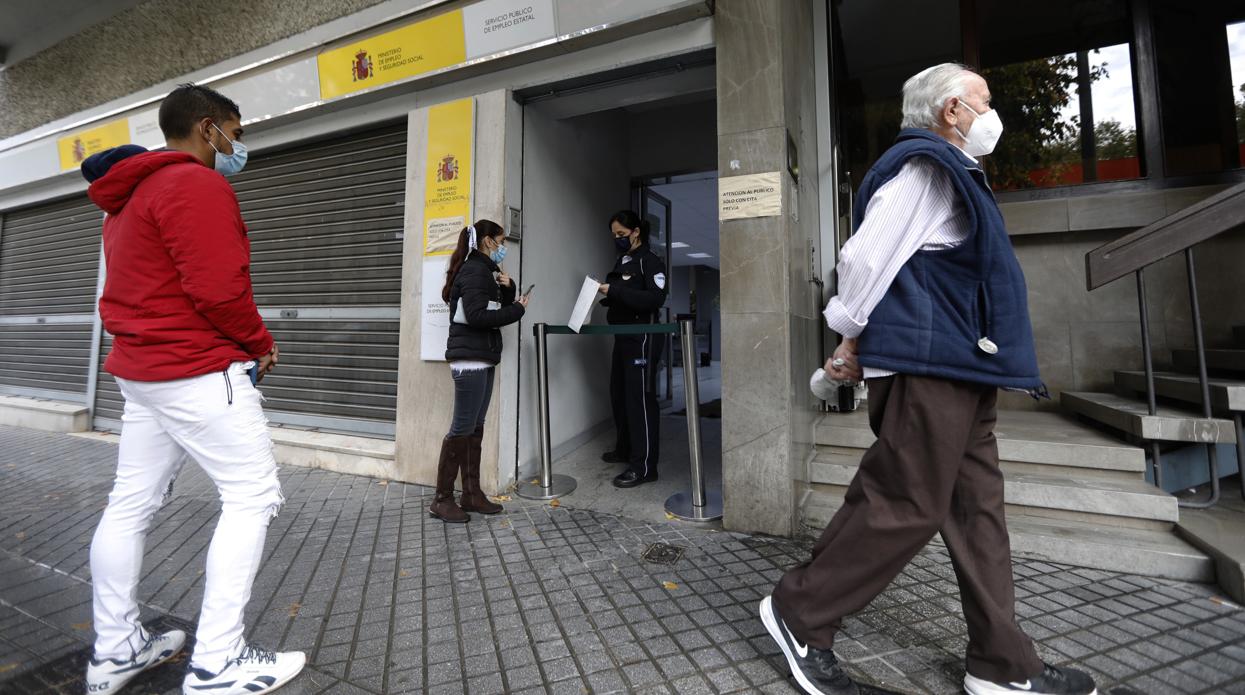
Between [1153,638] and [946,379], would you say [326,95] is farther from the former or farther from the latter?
[1153,638]

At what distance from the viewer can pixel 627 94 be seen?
4.13 metres

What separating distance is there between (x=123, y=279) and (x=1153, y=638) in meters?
3.98

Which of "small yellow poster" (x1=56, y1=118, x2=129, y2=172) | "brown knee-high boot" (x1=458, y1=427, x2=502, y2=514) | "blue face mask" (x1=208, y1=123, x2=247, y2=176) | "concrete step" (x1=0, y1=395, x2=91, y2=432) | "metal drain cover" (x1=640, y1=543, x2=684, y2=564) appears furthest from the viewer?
"concrete step" (x1=0, y1=395, x2=91, y2=432)

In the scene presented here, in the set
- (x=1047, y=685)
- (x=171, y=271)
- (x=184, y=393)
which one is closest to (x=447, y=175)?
(x=171, y=271)

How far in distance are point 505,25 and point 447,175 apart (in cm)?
119

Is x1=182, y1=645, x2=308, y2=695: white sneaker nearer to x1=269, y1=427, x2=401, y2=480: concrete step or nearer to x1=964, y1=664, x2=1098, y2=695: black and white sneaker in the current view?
x1=964, y1=664, x2=1098, y2=695: black and white sneaker

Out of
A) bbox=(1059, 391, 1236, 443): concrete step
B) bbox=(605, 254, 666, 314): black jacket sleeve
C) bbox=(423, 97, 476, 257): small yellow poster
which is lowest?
bbox=(1059, 391, 1236, 443): concrete step

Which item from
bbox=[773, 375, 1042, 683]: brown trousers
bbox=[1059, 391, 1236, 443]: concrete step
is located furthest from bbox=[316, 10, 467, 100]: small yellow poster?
bbox=[1059, 391, 1236, 443]: concrete step

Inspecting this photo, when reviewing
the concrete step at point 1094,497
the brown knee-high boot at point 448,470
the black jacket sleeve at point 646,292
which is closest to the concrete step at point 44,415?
the brown knee-high boot at point 448,470

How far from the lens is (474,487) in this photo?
3639 millimetres

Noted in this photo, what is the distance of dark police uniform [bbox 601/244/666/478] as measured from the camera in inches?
165

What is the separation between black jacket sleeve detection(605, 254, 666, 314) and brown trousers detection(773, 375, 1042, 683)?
256 cm

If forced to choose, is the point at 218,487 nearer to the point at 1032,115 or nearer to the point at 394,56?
the point at 394,56

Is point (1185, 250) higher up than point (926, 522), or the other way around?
point (1185, 250)
